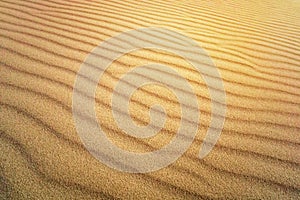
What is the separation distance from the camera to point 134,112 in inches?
66.5

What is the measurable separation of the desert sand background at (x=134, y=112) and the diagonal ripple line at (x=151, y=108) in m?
0.04

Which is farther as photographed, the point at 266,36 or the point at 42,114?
the point at 266,36

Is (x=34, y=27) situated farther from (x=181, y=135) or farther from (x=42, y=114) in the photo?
(x=181, y=135)

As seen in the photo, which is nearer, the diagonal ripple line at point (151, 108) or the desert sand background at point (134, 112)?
the desert sand background at point (134, 112)

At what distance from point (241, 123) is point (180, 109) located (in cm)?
36

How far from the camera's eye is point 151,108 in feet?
5.74

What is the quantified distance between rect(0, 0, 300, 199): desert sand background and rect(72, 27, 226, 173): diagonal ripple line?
0.12 ft

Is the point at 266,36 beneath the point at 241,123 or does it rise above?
above

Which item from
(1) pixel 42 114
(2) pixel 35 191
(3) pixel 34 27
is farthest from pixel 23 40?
(2) pixel 35 191

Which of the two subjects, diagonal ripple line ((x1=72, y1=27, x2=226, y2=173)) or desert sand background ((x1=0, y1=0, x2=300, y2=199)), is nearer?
desert sand background ((x1=0, y1=0, x2=300, y2=199))

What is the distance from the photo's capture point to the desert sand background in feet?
4.07

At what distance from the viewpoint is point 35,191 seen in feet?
3.72

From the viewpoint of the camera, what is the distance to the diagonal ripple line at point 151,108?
4.58 feet

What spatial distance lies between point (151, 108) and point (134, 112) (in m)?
0.12
